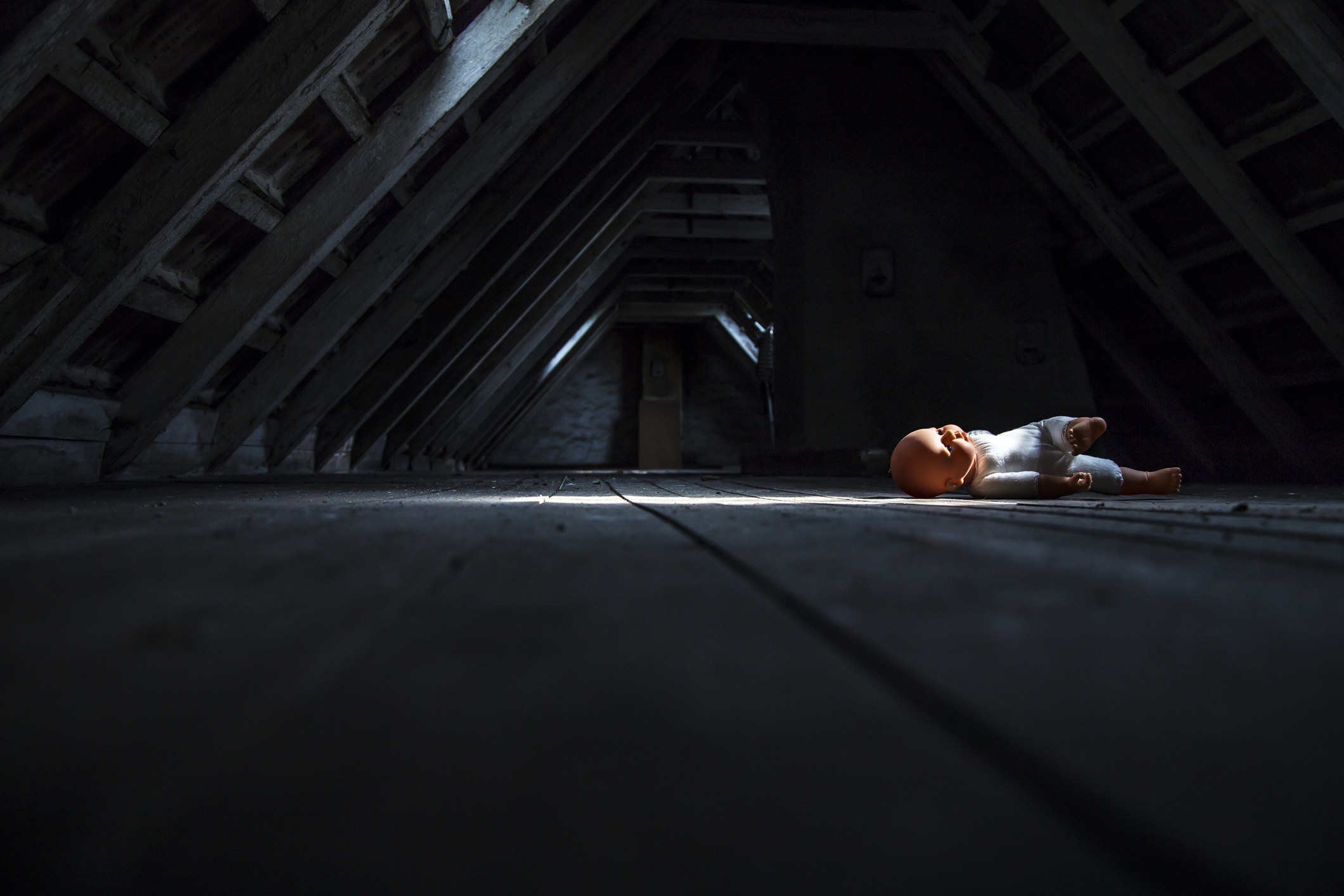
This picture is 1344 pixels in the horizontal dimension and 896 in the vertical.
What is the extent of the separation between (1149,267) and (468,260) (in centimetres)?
444

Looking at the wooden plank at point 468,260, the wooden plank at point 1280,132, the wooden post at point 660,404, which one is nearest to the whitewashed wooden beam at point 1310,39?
the wooden plank at point 1280,132

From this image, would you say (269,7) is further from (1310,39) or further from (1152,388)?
(1152,388)

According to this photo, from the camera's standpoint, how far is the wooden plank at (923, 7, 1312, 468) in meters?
4.98

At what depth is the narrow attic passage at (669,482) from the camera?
305 mm

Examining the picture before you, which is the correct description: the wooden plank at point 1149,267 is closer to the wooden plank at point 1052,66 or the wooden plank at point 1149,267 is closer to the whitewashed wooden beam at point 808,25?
the wooden plank at point 1052,66

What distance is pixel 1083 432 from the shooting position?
2.42m

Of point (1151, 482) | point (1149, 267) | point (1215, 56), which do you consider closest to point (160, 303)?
point (1151, 482)

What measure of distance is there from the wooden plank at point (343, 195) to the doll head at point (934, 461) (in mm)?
2368

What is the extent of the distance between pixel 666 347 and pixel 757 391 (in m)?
2.08

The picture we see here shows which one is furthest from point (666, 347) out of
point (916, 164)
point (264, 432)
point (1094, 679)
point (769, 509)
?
point (1094, 679)

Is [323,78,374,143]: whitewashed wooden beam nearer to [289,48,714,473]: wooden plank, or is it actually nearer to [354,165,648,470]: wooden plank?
[289,48,714,473]: wooden plank

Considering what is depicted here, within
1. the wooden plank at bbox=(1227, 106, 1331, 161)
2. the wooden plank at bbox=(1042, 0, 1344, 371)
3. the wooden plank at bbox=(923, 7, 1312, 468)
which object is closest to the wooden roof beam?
the wooden plank at bbox=(923, 7, 1312, 468)

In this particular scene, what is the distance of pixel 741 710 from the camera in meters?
0.37

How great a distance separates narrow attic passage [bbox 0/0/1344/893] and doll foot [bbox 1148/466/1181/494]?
246 mm
